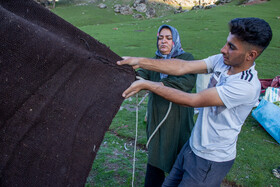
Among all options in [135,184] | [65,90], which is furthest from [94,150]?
[135,184]

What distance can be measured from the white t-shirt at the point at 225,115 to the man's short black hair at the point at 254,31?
199 mm

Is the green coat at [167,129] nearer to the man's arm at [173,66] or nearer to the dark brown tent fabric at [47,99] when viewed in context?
the man's arm at [173,66]

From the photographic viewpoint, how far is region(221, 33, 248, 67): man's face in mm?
1559

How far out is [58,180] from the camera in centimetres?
115

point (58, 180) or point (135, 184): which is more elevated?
point (58, 180)

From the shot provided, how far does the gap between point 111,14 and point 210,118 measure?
29.7 meters

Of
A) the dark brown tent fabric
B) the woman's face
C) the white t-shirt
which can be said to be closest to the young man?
the white t-shirt

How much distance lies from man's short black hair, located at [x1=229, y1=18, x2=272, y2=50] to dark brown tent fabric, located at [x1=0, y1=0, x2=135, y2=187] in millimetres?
964

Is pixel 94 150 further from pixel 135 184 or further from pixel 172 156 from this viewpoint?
pixel 135 184

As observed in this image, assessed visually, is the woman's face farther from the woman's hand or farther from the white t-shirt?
the woman's hand

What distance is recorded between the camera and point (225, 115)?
1636 millimetres

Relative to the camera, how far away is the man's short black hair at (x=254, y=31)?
1.48 metres

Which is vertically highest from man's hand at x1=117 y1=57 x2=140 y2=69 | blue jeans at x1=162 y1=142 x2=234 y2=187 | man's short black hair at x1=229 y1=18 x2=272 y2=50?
man's short black hair at x1=229 y1=18 x2=272 y2=50

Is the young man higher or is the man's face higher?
the man's face
